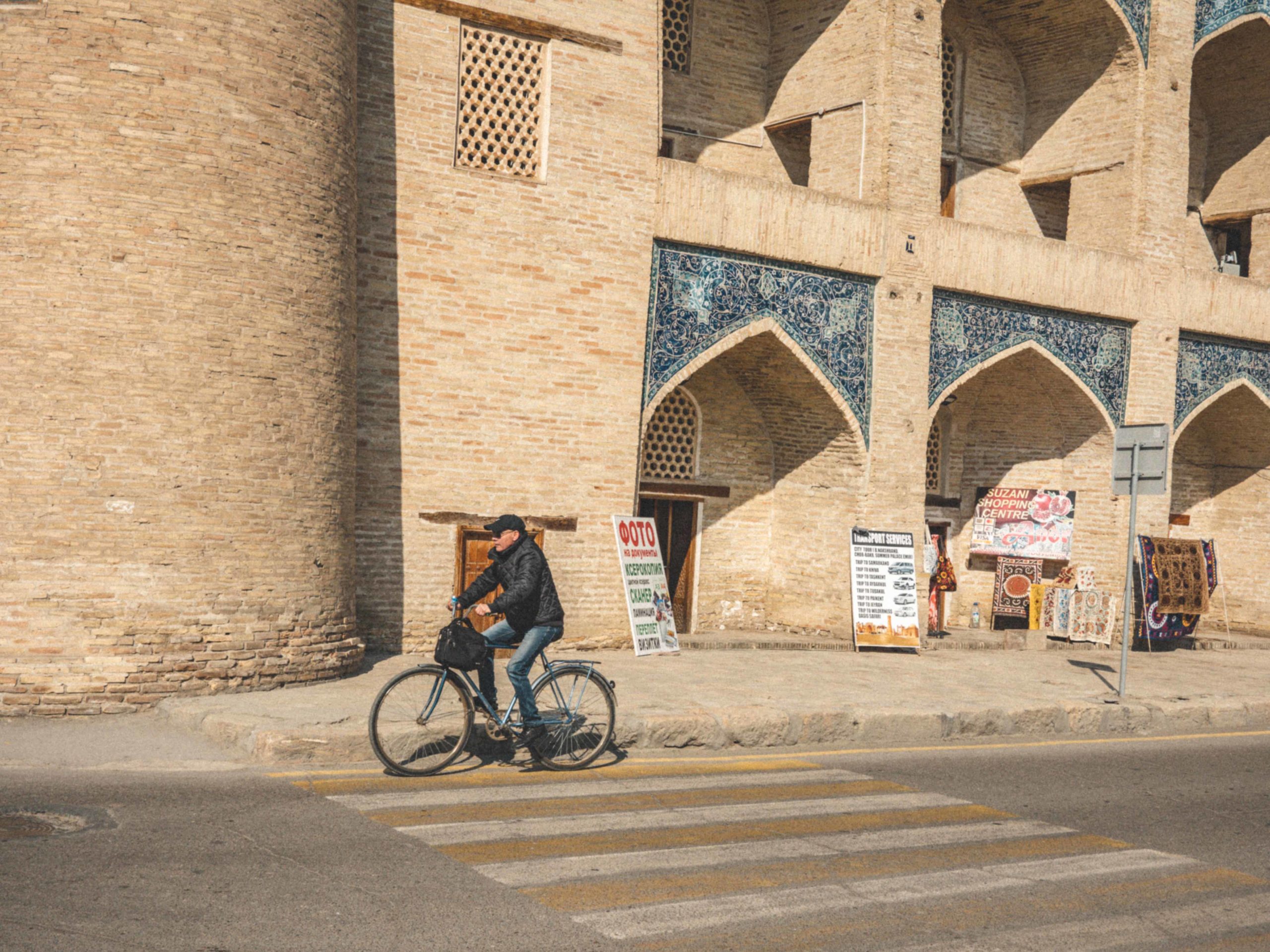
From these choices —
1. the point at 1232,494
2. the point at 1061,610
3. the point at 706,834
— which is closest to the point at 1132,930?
the point at 706,834

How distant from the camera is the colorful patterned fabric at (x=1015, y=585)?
1791 cm

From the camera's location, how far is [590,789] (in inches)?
292

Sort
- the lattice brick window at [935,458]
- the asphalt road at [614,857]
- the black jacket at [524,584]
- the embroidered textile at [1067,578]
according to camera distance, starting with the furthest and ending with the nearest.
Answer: the lattice brick window at [935,458] → the embroidered textile at [1067,578] → the black jacket at [524,584] → the asphalt road at [614,857]

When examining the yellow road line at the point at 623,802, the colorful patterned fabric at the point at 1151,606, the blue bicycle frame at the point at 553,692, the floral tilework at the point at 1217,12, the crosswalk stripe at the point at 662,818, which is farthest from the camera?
the floral tilework at the point at 1217,12

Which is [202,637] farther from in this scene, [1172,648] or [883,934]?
[1172,648]

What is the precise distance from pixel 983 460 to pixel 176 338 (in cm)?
1278

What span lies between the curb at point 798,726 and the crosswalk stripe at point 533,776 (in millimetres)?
470

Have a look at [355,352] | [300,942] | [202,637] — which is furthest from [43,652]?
[300,942]

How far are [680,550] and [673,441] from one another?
1370 mm

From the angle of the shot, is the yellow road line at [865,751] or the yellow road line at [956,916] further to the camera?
the yellow road line at [865,751]

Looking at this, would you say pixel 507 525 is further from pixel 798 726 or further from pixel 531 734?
pixel 798 726

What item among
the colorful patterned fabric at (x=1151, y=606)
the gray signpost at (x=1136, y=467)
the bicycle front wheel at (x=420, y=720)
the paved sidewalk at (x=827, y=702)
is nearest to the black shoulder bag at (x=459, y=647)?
the bicycle front wheel at (x=420, y=720)

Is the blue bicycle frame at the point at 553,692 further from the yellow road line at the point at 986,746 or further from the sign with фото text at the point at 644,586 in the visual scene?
the sign with фото text at the point at 644,586

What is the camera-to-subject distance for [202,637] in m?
9.30
